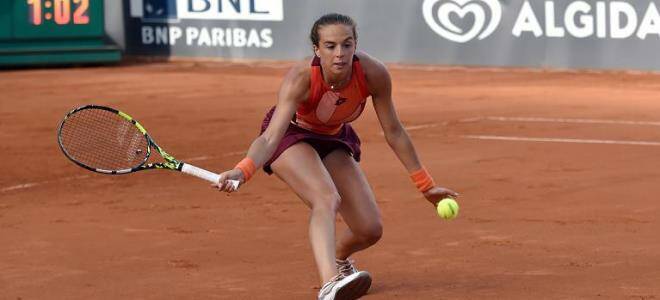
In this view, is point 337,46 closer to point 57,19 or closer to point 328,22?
point 328,22

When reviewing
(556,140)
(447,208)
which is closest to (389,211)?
(447,208)

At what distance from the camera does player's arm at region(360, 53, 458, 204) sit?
689 centimetres

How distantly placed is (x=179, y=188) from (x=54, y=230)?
188cm

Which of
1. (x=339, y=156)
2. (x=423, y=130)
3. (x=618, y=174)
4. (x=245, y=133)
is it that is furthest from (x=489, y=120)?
(x=339, y=156)

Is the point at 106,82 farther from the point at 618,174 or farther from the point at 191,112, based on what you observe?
the point at 618,174

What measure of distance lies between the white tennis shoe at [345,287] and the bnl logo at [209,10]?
1668cm

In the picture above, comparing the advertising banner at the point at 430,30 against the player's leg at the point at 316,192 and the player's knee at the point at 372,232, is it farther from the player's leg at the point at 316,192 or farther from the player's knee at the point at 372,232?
the player's leg at the point at 316,192

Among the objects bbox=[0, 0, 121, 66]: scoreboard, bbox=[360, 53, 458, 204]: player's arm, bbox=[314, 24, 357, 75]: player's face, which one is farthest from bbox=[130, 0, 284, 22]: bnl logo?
bbox=[314, 24, 357, 75]: player's face

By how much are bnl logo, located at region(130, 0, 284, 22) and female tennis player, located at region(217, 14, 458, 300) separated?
52.2 feet

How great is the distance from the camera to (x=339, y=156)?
7223 mm

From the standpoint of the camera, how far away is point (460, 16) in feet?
69.6

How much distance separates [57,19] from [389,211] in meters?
14.1

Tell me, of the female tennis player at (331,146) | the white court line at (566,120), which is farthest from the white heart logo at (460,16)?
the female tennis player at (331,146)

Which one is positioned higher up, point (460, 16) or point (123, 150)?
point (123, 150)
